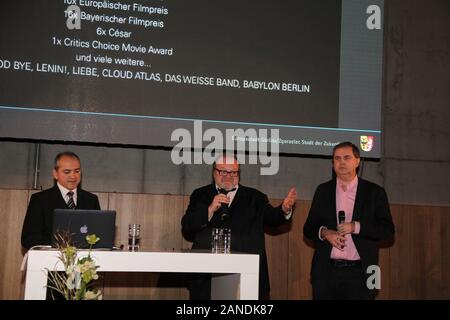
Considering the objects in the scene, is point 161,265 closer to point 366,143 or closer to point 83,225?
point 83,225

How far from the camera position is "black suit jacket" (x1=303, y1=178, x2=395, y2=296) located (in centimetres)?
386

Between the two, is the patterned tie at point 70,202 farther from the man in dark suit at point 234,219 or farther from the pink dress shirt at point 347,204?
the pink dress shirt at point 347,204

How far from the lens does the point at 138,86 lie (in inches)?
194

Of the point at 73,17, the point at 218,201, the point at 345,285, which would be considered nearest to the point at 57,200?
the point at 218,201

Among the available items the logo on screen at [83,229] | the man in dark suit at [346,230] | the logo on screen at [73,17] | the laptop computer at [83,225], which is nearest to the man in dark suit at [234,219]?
the man in dark suit at [346,230]

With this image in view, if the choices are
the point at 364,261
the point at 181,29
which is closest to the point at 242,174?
the point at 181,29

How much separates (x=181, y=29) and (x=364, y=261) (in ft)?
8.24

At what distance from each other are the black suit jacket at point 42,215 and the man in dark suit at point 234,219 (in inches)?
29.3

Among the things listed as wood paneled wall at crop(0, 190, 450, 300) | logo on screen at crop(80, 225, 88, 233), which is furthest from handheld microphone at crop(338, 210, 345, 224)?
logo on screen at crop(80, 225, 88, 233)

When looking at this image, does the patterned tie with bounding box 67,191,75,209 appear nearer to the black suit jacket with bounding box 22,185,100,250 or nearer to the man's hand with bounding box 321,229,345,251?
the black suit jacket with bounding box 22,185,100,250
